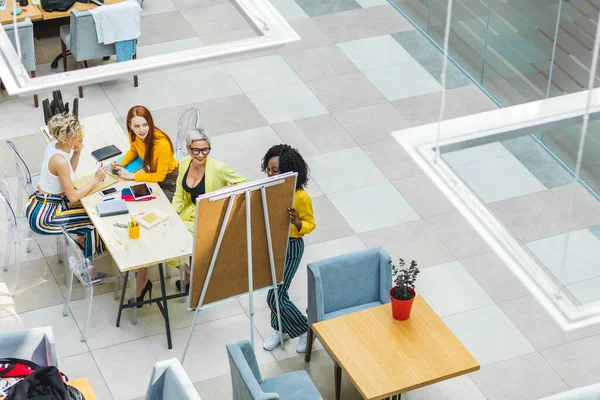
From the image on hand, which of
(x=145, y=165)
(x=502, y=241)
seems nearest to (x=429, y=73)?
(x=145, y=165)

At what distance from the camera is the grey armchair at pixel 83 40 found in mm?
9477

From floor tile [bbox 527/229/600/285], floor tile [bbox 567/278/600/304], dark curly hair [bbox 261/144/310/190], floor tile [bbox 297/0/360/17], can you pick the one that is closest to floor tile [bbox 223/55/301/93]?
floor tile [bbox 297/0/360/17]

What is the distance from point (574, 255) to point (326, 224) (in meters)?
1.98

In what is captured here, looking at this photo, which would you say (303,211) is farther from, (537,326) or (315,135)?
(315,135)

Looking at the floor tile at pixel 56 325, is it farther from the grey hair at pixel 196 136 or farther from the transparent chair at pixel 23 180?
the grey hair at pixel 196 136

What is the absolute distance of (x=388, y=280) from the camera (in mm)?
6652

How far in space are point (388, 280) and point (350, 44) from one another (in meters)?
4.67

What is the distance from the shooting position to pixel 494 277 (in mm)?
7746

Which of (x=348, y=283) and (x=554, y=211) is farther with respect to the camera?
(x=554, y=211)

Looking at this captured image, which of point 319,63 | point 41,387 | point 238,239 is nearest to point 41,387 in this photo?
point 41,387

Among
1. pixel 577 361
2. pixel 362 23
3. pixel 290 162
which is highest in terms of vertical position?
pixel 290 162

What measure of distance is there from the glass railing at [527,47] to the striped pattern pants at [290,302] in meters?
2.53

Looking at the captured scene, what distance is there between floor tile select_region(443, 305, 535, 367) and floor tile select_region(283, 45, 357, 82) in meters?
3.64

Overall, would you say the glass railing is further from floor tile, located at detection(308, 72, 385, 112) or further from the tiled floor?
floor tile, located at detection(308, 72, 385, 112)
